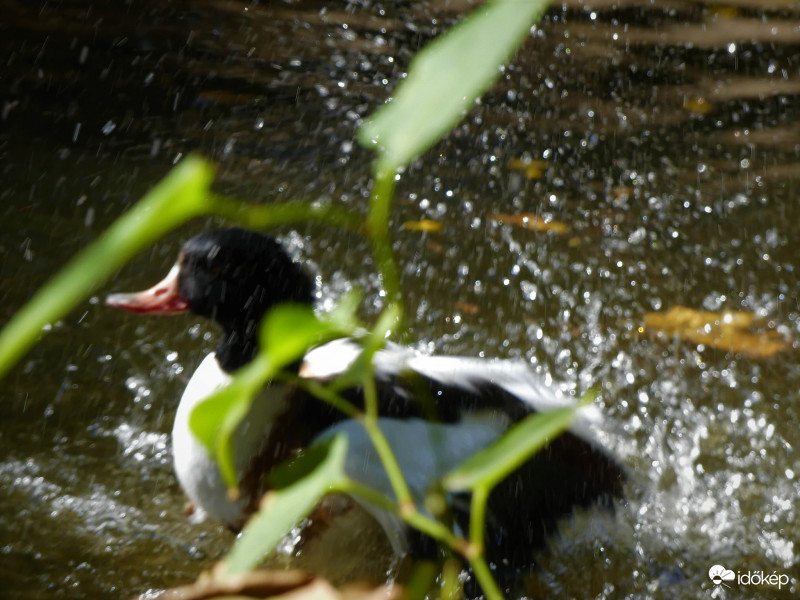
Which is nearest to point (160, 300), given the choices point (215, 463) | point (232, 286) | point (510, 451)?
point (232, 286)

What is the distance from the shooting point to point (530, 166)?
12.6ft

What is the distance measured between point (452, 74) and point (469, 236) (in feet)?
9.79

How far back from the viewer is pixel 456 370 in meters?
2.21

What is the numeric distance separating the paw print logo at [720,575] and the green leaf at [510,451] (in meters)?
1.74

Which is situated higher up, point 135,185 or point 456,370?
point 456,370

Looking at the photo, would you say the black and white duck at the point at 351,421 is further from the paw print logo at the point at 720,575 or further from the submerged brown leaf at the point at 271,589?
the submerged brown leaf at the point at 271,589

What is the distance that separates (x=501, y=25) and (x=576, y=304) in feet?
8.87

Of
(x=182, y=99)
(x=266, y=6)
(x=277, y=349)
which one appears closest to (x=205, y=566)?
(x=277, y=349)

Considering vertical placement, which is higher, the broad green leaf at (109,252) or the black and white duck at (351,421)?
the broad green leaf at (109,252)

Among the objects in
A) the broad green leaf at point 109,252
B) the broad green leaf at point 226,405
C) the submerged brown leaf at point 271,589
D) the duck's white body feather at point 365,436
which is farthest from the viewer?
the duck's white body feather at point 365,436

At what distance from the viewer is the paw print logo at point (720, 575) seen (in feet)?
6.85

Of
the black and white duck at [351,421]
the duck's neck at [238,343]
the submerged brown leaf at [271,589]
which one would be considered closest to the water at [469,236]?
the black and white duck at [351,421]

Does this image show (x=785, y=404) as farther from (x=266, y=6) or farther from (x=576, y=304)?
(x=266, y=6)

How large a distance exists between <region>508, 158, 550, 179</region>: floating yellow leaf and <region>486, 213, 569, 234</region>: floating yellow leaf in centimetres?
30
